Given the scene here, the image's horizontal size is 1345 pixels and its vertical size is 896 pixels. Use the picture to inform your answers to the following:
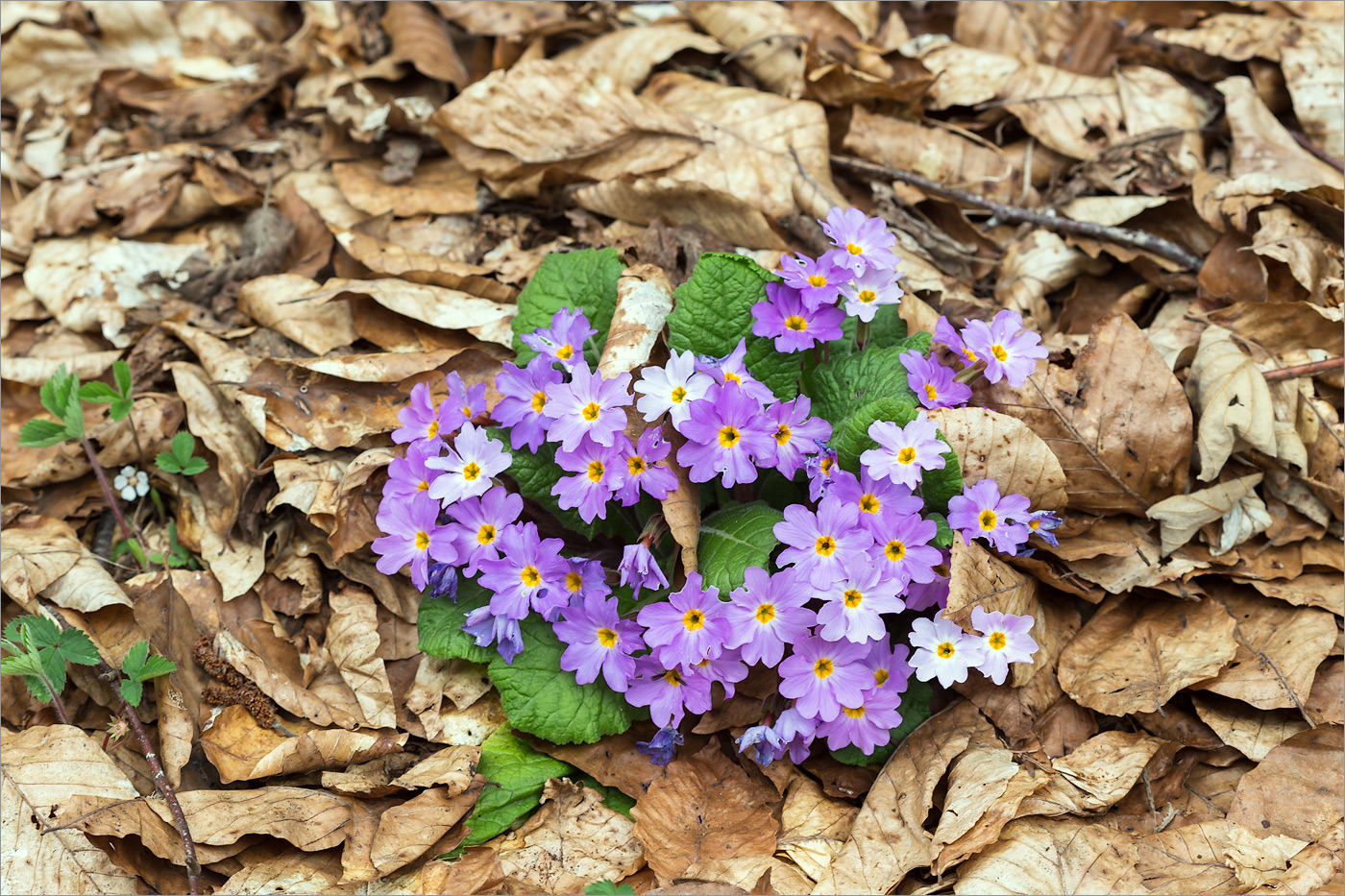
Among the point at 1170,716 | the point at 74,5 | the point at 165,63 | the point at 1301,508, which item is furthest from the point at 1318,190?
the point at 74,5

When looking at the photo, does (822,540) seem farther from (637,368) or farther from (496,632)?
(496,632)

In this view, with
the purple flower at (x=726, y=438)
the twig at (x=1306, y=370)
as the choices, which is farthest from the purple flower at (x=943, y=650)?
the twig at (x=1306, y=370)

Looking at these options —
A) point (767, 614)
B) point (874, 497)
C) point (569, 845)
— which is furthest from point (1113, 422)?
point (569, 845)

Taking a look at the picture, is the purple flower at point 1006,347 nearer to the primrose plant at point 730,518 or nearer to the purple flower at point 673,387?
the primrose plant at point 730,518

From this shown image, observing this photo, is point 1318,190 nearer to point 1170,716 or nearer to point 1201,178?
point 1201,178

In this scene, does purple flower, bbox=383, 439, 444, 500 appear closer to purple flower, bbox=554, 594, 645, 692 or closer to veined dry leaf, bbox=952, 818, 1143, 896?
purple flower, bbox=554, 594, 645, 692

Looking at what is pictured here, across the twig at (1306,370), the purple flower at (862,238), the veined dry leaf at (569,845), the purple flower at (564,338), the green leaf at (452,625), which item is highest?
the purple flower at (862,238)
